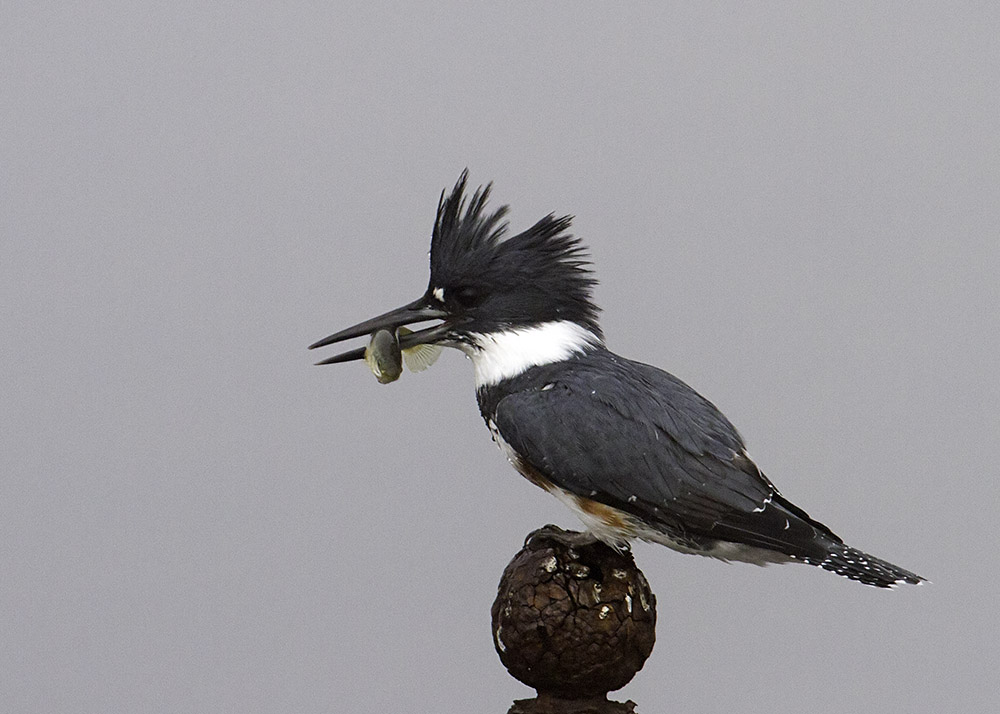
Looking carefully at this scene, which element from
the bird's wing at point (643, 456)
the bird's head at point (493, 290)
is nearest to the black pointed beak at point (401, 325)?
the bird's head at point (493, 290)

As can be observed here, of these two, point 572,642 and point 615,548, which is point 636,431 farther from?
point 572,642

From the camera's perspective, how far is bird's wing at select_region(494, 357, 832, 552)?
2443 mm

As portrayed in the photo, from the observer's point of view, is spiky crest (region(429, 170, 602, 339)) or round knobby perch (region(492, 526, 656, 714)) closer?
round knobby perch (region(492, 526, 656, 714))

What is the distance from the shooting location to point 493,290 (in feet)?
8.71

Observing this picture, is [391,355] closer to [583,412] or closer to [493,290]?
[493,290]

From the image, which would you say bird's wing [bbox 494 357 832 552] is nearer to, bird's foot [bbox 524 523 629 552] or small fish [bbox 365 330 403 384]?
bird's foot [bbox 524 523 629 552]

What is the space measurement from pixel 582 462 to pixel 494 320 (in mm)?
392

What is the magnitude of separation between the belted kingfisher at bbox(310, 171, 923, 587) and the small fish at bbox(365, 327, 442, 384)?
0.02 metres

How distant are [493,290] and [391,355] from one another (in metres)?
0.27

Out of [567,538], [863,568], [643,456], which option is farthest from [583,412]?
[863,568]

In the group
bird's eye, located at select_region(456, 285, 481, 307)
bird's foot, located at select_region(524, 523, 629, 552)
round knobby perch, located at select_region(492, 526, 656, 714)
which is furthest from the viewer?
bird's eye, located at select_region(456, 285, 481, 307)

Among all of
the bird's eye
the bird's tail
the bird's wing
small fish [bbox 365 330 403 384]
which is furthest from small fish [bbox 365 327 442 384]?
the bird's tail

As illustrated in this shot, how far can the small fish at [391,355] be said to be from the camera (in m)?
2.67

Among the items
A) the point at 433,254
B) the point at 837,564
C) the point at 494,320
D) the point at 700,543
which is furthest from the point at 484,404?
the point at 837,564
